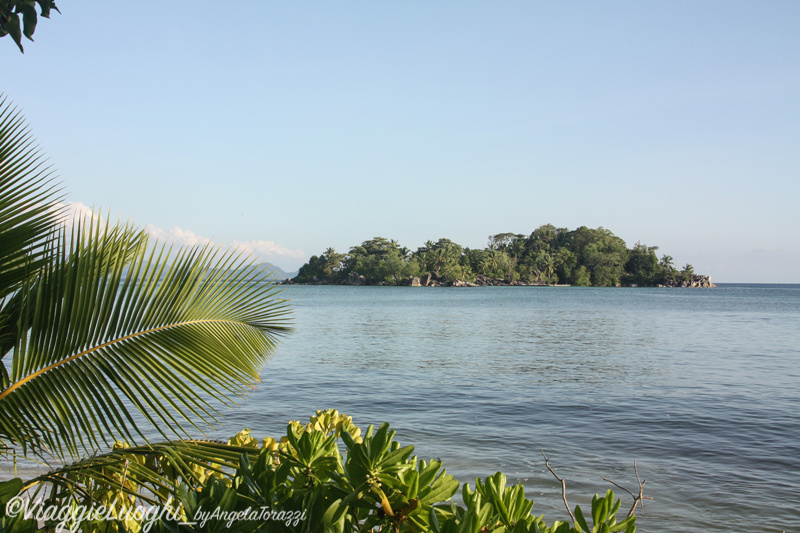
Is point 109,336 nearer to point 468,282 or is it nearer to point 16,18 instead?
point 16,18

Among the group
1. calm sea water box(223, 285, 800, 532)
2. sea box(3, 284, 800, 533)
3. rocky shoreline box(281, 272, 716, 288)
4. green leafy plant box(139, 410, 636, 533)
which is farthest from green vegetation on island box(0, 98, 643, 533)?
rocky shoreline box(281, 272, 716, 288)

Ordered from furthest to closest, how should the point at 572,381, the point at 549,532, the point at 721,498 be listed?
the point at 572,381 < the point at 721,498 < the point at 549,532

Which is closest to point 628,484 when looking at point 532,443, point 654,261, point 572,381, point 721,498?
point 721,498

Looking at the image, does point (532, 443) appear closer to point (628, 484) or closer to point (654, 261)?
point (628, 484)

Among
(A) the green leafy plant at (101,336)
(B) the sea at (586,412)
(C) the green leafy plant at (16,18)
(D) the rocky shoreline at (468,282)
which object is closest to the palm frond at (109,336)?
(A) the green leafy plant at (101,336)

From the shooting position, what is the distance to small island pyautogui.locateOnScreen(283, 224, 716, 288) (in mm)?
128625

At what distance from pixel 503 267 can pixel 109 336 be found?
13483 centimetres

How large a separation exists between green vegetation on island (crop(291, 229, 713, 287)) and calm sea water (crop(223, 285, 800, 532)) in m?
105

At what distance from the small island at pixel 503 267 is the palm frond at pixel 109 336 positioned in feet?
404

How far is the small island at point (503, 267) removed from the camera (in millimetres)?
128625

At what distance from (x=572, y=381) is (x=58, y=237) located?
1362 centimetres

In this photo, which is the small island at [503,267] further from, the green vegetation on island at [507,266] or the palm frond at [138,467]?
the palm frond at [138,467]

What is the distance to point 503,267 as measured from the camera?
443ft

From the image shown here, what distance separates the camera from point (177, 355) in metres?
2.65
